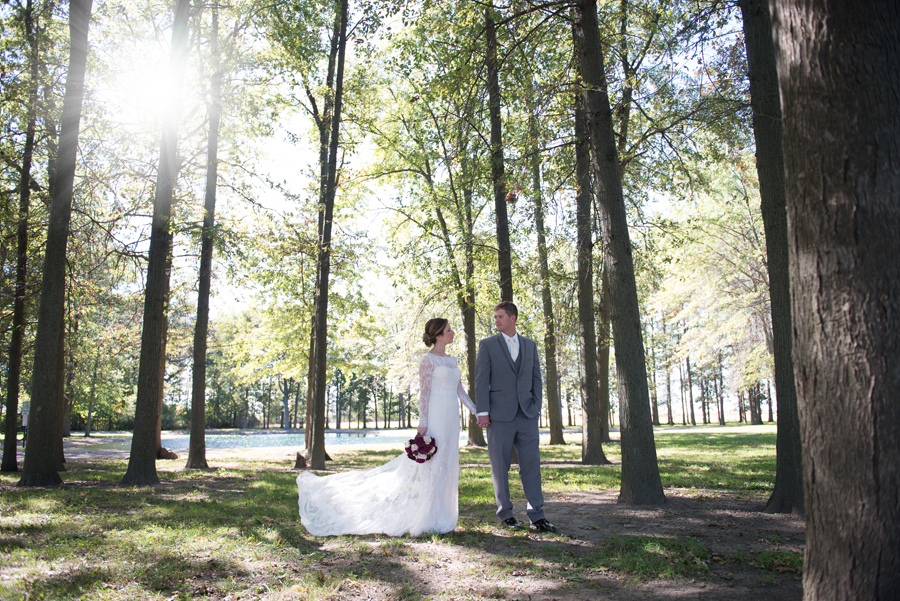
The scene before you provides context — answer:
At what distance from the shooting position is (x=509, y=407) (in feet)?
18.3

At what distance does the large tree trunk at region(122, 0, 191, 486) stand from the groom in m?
6.95

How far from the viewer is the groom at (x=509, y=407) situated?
5.52 m

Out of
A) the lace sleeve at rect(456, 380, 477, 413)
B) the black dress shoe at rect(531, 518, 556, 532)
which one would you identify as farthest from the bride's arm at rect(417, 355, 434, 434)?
the black dress shoe at rect(531, 518, 556, 532)

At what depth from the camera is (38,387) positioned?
953 cm

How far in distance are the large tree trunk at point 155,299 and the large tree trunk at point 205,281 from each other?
2419mm

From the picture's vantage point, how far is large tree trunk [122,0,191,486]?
32.1 ft

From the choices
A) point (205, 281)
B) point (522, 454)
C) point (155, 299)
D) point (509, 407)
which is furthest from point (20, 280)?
point (522, 454)

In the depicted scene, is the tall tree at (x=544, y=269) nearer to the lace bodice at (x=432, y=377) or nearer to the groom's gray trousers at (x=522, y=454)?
the lace bodice at (x=432, y=377)

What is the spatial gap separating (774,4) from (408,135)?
54.0 ft

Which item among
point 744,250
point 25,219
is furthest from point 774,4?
point 744,250

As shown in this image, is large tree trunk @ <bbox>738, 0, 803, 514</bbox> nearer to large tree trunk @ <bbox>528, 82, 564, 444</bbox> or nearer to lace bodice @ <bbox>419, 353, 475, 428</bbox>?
large tree trunk @ <bbox>528, 82, 564, 444</bbox>

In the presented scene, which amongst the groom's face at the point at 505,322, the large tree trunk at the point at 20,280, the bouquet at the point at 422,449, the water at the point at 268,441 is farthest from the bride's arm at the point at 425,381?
the water at the point at 268,441

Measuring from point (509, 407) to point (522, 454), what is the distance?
1.67ft

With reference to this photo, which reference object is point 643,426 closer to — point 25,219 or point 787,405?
point 787,405
